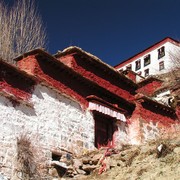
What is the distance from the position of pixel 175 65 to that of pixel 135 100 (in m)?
4.89

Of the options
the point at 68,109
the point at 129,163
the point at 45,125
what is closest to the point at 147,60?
the point at 68,109

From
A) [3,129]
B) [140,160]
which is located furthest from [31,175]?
[140,160]

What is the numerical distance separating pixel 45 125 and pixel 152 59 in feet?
138

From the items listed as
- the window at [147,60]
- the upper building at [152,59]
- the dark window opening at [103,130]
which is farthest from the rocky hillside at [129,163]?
the window at [147,60]

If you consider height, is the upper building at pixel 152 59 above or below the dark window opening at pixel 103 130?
above

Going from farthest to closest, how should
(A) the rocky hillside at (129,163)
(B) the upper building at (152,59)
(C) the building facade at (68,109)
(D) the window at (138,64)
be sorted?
1. (D) the window at (138,64)
2. (B) the upper building at (152,59)
3. (C) the building facade at (68,109)
4. (A) the rocky hillside at (129,163)

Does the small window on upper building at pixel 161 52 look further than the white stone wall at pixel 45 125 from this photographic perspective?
Yes

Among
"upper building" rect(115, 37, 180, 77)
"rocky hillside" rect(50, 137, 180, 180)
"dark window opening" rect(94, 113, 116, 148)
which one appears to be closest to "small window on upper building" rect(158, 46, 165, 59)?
"upper building" rect(115, 37, 180, 77)

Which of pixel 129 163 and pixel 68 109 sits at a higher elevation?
pixel 68 109

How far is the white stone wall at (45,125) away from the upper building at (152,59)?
1382 inches

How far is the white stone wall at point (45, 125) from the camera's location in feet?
39.3

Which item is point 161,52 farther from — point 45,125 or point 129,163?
point 129,163

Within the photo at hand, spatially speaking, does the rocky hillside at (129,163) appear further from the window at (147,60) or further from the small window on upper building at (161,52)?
the window at (147,60)

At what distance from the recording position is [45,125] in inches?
528
